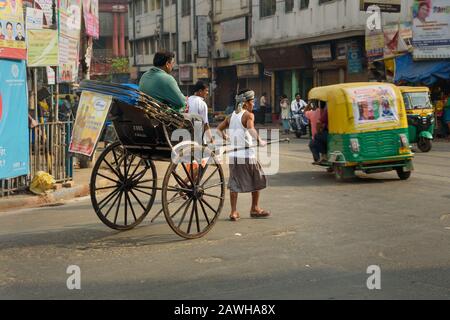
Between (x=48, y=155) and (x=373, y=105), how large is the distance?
5.74 metres

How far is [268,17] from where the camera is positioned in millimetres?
36438

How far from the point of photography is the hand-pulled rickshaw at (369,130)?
11648 mm

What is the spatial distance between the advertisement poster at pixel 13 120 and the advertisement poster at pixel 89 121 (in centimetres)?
213

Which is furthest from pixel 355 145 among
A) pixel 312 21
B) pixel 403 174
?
pixel 312 21

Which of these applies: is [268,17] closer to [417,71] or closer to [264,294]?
[417,71]

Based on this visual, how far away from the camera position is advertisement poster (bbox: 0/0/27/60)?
9.61 meters

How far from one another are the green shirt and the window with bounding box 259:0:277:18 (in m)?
29.6

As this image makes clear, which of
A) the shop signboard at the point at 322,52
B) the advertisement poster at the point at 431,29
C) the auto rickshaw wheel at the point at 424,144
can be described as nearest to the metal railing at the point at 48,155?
the auto rickshaw wheel at the point at 424,144

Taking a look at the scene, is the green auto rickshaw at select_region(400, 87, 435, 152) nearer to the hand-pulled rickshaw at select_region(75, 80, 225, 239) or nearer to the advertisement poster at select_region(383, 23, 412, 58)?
the advertisement poster at select_region(383, 23, 412, 58)

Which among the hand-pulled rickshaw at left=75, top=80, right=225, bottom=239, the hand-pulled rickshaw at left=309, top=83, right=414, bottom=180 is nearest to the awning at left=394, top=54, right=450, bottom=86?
the hand-pulled rickshaw at left=309, top=83, right=414, bottom=180

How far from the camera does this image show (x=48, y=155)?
10.9 metres

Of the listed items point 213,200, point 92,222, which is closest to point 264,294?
point 92,222

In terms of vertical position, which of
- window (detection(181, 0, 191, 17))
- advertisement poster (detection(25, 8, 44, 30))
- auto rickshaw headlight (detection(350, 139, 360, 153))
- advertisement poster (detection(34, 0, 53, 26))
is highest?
window (detection(181, 0, 191, 17))

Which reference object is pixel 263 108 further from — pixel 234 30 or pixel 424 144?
pixel 424 144
